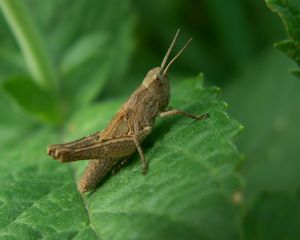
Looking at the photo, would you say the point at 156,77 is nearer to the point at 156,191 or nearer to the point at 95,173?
the point at 95,173

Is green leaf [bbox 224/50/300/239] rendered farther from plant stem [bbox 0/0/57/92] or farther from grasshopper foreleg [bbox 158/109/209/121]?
plant stem [bbox 0/0/57/92]

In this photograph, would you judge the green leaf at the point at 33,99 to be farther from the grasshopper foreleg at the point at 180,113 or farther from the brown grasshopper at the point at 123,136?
the grasshopper foreleg at the point at 180,113

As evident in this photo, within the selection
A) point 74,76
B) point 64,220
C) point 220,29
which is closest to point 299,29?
point 64,220

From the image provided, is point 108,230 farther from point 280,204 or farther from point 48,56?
point 48,56

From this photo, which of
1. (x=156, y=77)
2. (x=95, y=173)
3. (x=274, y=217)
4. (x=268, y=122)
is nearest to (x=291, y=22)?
(x=156, y=77)

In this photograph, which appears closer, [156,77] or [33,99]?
[156,77]
